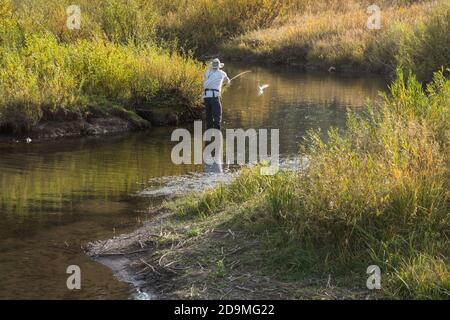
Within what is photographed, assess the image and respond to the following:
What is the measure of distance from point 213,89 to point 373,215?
10.8 meters

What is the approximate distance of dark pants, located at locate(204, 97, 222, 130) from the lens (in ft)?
59.3

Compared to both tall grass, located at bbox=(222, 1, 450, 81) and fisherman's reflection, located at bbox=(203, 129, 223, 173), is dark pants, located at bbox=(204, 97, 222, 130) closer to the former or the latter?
fisherman's reflection, located at bbox=(203, 129, 223, 173)

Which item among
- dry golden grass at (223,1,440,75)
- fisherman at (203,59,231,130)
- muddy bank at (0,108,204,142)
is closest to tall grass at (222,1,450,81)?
dry golden grass at (223,1,440,75)

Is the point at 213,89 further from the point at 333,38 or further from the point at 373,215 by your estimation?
the point at 333,38

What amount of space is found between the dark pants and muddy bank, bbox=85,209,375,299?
8428 millimetres

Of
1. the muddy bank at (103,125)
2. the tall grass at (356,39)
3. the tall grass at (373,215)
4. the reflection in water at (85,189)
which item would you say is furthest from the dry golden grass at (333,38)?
the tall grass at (373,215)

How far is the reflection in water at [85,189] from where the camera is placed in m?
8.38

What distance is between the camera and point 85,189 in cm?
1265

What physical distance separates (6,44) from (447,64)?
15.4m

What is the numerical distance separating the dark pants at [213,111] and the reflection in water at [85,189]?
3.73ft

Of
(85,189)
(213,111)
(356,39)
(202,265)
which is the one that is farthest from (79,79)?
(356,39)
